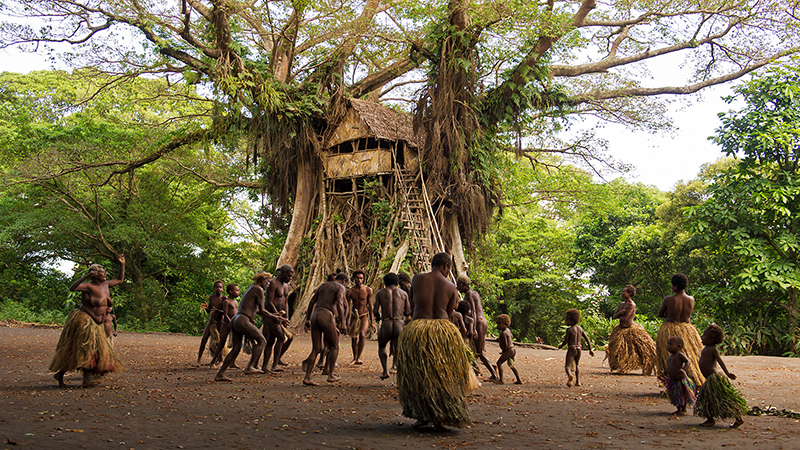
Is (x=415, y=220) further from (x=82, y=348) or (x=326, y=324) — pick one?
(x=82, y=348)

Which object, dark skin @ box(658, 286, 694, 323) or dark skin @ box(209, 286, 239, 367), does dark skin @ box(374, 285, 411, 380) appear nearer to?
dark skin @ box(209, 286, 239, 367)

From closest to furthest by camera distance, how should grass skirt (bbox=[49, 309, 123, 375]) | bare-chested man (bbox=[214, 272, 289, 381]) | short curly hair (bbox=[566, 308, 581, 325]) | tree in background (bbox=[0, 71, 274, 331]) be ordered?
grass skirt (bbox=[49, 309, 123, 375]), bare-chested man (bbox=[214, 272, 289, 381]), short curly hair (bbox=[566, 308, 581, 325]), tree in background (bbox=[0, 71, 274, 331])

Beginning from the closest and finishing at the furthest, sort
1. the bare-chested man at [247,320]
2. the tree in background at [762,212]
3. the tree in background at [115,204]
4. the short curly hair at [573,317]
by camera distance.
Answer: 1. the bare-chested man at [247,320]
2. the short curly hair at [573,317]
3. the tree in background at [762,212]
4. the tree in background at [115,204]

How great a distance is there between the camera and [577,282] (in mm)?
29312

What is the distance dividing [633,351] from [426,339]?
673 centimetres

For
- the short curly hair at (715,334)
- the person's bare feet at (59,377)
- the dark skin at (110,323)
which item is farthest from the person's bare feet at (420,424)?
the dark skin at (110,323)

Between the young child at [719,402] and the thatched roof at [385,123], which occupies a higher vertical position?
the thatched roof at [385,123]

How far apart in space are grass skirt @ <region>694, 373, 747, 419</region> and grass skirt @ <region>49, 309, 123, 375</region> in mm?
6776

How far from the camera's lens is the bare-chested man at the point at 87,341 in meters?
7.48

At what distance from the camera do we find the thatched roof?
64.8ft

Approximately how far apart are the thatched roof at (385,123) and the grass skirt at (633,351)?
992cm

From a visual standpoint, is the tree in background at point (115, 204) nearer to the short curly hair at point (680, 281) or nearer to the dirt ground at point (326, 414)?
the dirt ground at point (326, 414)

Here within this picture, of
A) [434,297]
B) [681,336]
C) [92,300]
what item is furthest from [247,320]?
[681,336]

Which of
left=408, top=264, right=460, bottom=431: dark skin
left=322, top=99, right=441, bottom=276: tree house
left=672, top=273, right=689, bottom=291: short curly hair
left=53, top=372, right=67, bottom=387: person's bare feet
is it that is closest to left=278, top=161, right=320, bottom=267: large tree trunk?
left=322, top=99, right=441, bottom=276: tree house
